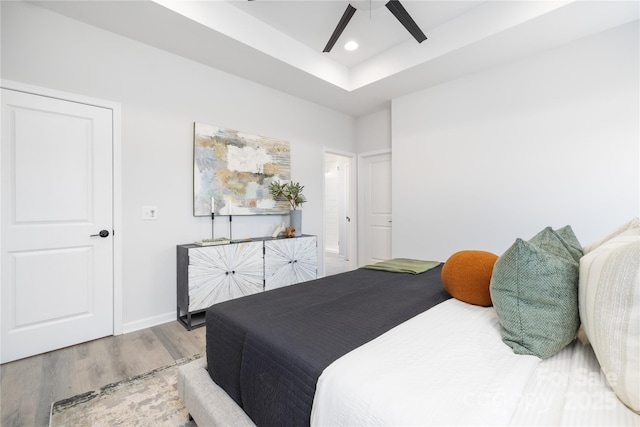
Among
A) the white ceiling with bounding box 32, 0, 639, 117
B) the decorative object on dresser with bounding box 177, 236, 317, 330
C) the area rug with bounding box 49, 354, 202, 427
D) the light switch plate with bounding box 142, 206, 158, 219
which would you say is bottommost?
the area rug with bounding box 49, 354, 202, 427

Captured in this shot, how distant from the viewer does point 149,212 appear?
2617 millimetres

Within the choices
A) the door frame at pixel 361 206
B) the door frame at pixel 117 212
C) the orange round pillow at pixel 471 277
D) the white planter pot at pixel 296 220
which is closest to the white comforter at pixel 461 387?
the orange round pillow at pixel 471 277

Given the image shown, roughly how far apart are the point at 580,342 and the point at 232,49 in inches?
126

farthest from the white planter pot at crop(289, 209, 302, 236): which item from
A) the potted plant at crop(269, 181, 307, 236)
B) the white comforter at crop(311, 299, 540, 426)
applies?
the white comforter at crop(311, 299, 540, 426)

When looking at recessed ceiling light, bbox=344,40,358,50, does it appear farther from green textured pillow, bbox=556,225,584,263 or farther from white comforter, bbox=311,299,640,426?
white comforter, bbox=311,299,640,426

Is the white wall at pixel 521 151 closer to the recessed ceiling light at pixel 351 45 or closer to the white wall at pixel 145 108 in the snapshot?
the recessed ceiling light at pixel 351 45

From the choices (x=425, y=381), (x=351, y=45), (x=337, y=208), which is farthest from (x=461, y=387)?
(x=337, y=208)

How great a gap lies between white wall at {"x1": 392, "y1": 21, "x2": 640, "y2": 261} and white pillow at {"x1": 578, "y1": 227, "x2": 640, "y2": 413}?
2.41 meters

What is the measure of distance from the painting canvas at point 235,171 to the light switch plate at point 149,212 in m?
0.35

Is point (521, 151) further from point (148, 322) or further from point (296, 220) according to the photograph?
point (148, 322)

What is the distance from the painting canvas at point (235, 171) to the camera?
2.90 meters

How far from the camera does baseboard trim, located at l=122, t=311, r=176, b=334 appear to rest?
8.11ft

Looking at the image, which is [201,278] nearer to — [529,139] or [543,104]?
[529,139]

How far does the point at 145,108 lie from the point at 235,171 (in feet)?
3.31
